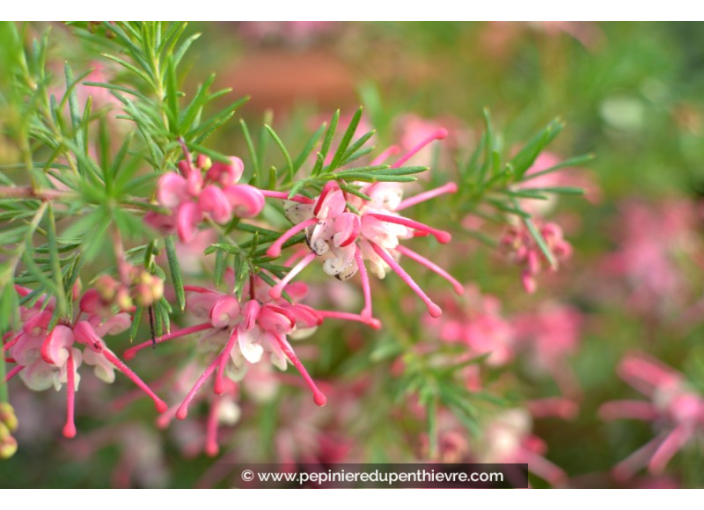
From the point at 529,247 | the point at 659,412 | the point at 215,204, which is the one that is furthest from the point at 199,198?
the point at 659,412

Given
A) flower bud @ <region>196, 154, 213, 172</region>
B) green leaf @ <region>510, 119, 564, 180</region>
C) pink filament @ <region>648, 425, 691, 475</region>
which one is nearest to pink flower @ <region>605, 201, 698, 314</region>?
pink filament @ <region>648, 425, 691, 475</region>

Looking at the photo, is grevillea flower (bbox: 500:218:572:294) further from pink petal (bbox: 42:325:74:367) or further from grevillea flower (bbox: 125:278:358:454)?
pink petal (bbox: 42:325:74:367)

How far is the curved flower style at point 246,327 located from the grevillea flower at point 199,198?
0.19 ft

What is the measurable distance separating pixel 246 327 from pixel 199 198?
83mm

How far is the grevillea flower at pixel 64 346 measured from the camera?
36cm

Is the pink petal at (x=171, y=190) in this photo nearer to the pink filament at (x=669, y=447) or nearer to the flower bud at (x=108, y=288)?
the flower bud at (x=108, y=288)

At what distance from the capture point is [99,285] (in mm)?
325

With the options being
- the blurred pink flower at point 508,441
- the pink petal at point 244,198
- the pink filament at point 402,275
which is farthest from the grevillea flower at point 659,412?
the pink petal at point 244,198

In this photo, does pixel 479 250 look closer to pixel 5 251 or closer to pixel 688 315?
pixel 688 315

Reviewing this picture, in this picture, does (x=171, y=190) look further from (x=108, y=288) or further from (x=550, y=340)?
(x=550, y=340)

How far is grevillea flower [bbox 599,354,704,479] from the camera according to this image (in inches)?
27.2

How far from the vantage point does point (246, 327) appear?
0.38 m

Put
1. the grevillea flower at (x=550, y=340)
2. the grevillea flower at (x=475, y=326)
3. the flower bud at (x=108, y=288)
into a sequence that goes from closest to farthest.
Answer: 1. the flower bud at (x=108, y=288)
2. the grevillea flower at (x=475, y=326)
3. the grevillea flower at (x=550, y=340)

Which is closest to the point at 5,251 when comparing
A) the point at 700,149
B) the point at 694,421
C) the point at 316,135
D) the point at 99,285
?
the point at 99,285
